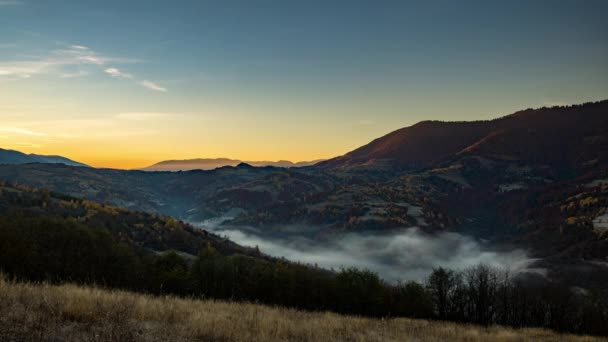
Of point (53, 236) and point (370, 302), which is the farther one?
point (370, 302)

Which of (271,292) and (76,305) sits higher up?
(76,305)

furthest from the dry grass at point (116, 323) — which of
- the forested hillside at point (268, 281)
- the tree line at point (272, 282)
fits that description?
the tree line at point (272, 282)

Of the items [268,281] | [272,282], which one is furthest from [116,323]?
[272,282]

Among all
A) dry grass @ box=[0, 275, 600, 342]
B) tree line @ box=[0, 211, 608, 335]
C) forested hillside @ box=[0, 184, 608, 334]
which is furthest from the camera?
forested hillside @ box=[0, 184, 608, 334]

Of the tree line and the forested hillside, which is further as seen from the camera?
the forested hillside

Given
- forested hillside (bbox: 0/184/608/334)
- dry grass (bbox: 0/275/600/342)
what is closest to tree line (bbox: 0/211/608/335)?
forested hillside (bbox: 0/184/608/334)

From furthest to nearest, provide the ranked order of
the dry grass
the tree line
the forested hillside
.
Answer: the forested hillside → the tree line → the dry grass

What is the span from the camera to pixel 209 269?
8994cm

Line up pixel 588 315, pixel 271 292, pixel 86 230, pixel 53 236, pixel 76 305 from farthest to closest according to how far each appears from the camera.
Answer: pixel 588 315 < pixel 271 292 < pixel 86 230 < pixel 53 236 < pixel 76 305

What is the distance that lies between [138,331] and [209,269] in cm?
8266

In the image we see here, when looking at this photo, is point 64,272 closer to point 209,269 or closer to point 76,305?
point 209,269

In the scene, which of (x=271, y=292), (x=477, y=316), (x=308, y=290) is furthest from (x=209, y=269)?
(x=477, y=316)

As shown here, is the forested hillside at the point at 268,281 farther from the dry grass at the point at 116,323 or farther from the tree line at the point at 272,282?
the dry grass at the point at 116,323

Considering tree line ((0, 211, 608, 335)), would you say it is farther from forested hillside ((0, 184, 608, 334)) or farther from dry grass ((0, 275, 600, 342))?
dry grass ((0, 275, 600, 342))
